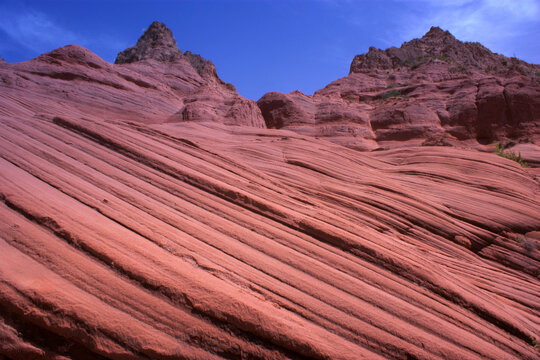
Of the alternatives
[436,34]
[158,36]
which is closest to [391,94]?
[436,34]

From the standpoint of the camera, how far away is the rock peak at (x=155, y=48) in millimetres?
26742

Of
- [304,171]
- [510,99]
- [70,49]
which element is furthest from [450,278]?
[70,49]

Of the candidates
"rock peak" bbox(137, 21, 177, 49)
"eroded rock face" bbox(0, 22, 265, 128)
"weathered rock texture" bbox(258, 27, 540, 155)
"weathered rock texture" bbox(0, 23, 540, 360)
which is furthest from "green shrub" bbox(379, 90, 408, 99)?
"rock peak" bbox(137, 21, 177, 49)

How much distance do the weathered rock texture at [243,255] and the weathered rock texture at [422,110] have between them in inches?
330

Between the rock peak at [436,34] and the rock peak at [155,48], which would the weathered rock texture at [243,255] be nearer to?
the rock peak at [155,48]

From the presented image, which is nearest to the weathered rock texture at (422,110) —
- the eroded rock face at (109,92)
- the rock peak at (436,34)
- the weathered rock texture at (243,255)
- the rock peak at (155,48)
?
the eroded rock face at (109,92)

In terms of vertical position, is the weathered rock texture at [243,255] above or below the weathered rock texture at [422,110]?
below

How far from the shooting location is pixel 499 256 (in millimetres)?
6957

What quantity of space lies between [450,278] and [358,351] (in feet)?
10.1

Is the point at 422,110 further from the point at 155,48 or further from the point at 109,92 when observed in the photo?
the point at 155,48

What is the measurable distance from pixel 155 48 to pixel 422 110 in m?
25.0

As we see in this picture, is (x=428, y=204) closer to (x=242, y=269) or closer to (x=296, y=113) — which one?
(x=242, y=269)

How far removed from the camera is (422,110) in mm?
18391

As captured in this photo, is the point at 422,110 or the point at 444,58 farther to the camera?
the point at 444,58
